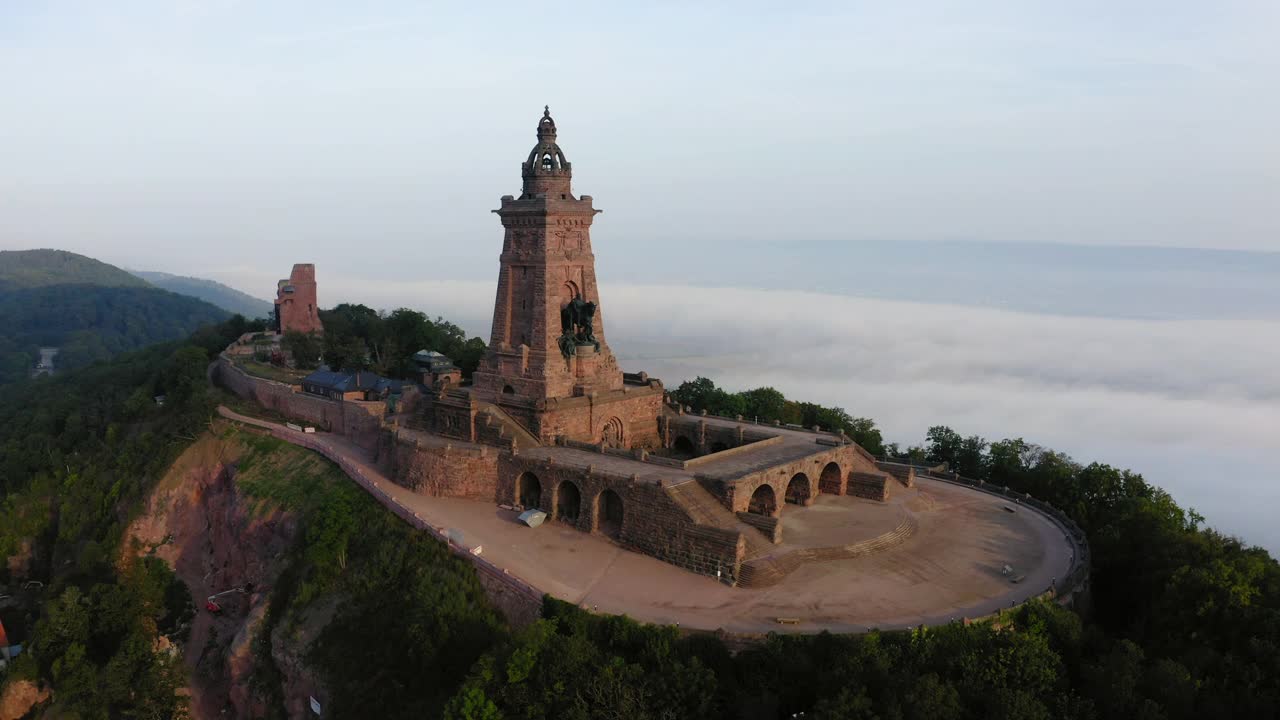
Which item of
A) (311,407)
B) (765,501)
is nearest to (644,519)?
(765,501)

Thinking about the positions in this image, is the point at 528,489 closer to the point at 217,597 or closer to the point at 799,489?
the point at 799,489

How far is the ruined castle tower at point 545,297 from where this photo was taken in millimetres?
41844

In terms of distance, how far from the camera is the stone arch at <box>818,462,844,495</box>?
38.8 metres

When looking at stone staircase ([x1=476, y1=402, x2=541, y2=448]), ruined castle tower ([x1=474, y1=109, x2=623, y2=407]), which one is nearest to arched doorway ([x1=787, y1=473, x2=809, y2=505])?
ruined castle tower ([x1=474, y1=109, x2=623, y2=407])

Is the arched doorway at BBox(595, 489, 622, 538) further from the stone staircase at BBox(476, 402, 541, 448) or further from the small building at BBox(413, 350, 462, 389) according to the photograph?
the small building at BBox(413, 350, 462, 389)

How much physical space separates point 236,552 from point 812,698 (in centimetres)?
3236

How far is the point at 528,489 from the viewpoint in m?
38.0

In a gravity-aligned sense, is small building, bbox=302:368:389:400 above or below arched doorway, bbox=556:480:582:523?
above

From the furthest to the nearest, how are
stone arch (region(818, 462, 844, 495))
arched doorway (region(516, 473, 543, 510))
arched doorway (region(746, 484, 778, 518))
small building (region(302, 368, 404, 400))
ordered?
1. small building (region(302, 368, 404, 400))
2. stone arch (region(818, 462, 844, 495))
3. arched doorway (region(516, 473, 543, 510))
4. arched doorway (region(746, 484, 778, 518))

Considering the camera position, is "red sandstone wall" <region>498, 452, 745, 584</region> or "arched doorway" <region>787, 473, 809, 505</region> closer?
"red sandstone wall" <region>498, 452, 745, 584</region>

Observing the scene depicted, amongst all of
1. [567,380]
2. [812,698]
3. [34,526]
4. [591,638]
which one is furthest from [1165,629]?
[34,526]

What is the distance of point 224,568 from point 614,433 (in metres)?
21.8

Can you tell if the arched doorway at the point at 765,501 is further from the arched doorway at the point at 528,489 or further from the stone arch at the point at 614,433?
the stone arch at the point at 614,433

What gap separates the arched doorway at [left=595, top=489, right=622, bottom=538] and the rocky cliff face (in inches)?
491
